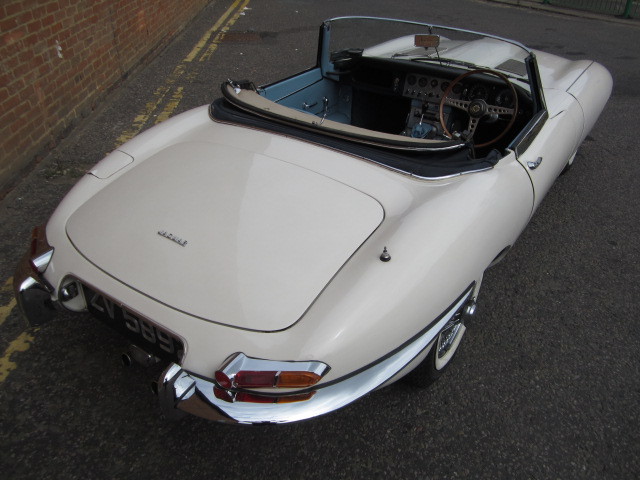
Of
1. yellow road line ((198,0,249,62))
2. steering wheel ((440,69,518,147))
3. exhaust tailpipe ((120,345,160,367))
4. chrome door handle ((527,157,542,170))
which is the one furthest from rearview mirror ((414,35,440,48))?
yellow road line ((198,0,249,62))

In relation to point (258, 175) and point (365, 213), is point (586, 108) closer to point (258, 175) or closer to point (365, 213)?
point (365, 213)

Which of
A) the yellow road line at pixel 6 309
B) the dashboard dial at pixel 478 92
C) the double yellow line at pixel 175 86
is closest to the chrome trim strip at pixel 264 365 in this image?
the yellow road line at pixel 6 309

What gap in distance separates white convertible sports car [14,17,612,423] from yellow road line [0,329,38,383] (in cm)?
Answer: 51

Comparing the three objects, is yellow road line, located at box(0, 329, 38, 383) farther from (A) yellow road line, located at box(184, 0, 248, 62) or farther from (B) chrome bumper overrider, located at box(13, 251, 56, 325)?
(A) yellow road line, located at box(184, 0, 248, 62)

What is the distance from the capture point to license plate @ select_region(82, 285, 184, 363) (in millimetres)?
1800

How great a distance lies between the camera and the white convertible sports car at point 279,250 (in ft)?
5.61

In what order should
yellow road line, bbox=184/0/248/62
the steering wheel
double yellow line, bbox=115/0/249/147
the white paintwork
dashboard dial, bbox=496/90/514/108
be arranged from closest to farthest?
the white paintwork → the steering wheel → dashboard dial, bbox=496/90/514/108 → double yellow line, bbox=115/0/249/147 → yellow road line, bbox=184/0/248/62

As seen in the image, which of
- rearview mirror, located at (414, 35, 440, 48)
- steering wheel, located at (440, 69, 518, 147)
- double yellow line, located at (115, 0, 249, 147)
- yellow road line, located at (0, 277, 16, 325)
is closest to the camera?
yellow road line, located at (0, 277, 16, 325)

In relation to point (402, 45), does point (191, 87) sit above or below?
below

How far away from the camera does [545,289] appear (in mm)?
3094

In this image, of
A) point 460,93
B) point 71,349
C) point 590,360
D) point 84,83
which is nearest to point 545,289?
→ point 590,360

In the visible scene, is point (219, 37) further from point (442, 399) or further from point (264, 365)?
point (264, 365)

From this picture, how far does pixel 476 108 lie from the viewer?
310 cm

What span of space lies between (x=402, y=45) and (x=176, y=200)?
2.71 metres
